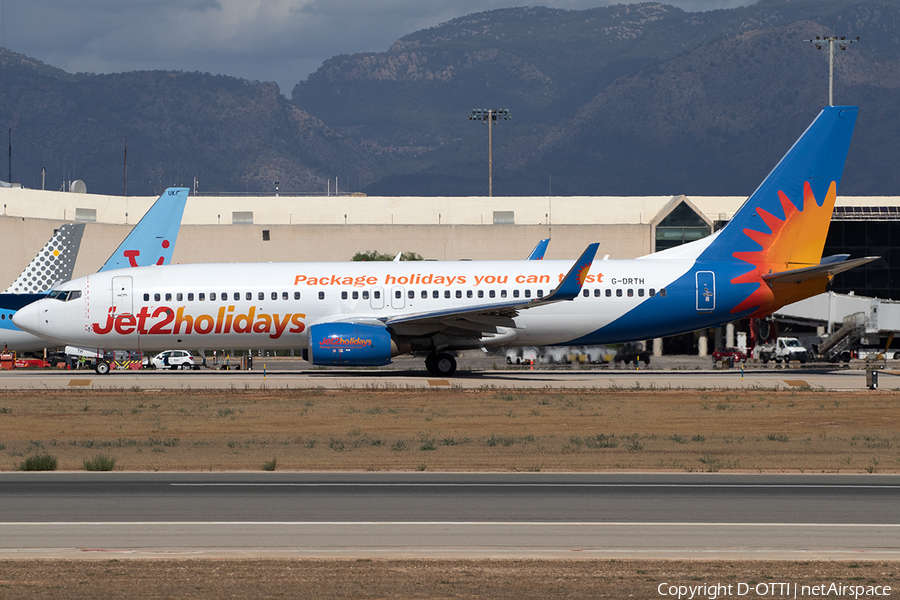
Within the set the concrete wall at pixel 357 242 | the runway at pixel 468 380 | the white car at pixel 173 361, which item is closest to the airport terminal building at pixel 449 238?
the concrete wall at pixel 357 242

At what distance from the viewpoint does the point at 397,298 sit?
41281 mm

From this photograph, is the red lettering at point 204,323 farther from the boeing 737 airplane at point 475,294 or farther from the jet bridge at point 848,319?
the jet bridge at point 848,319

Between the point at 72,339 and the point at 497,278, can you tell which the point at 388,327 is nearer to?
the point at 497,278

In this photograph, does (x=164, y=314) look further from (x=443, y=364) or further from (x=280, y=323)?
(x=443, y=364)

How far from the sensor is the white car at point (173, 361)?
2675 inches

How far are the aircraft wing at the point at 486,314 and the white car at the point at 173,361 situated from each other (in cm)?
3135

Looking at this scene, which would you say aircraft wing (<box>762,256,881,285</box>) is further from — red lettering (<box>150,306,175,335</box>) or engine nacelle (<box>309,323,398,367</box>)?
red lettering (<box>150,306,175,335</box>)

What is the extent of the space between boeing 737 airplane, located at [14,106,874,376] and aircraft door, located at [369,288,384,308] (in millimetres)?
57

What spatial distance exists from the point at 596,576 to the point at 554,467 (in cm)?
926

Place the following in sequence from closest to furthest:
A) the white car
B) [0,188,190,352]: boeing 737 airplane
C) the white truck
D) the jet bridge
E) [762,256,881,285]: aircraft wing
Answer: [762,256,881,285]: aircraft wing
[0,188,190,352]: boeing 737 airplane
the jet bridge
the white car
the white truck

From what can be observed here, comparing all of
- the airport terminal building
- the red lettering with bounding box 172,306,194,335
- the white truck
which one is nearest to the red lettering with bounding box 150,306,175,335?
the red lettering with bounding box 172,306,194,335

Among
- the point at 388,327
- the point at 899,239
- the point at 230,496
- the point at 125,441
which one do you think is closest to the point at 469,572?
the point at 230,496

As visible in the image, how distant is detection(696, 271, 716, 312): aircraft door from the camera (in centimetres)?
4156

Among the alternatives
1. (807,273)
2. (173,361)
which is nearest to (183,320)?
(807,273)
